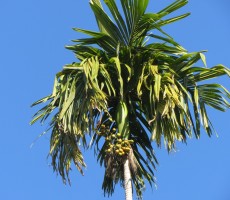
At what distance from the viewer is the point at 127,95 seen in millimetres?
11500

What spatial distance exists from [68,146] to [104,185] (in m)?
0.87

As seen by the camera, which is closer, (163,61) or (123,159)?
(123,159)

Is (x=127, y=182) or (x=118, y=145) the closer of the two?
(x=127, y=182)

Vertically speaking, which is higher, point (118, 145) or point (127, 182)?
point (118, 145)

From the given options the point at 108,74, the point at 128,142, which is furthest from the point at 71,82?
the point at 128,142

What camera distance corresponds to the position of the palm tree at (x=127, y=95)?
1090 centimetres

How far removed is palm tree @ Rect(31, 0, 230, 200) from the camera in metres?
10.9

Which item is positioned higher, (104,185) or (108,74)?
(108,74)

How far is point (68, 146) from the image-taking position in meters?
11.2

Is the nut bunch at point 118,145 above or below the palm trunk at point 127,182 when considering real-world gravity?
above

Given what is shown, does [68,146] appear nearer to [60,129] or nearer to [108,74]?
[60,129]

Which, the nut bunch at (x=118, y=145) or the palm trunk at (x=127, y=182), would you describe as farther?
the nut bunch at (x=118, y=145)

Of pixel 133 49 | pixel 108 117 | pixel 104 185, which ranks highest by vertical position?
pixel 133 49

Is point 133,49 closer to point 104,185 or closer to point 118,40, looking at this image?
point 118,40
